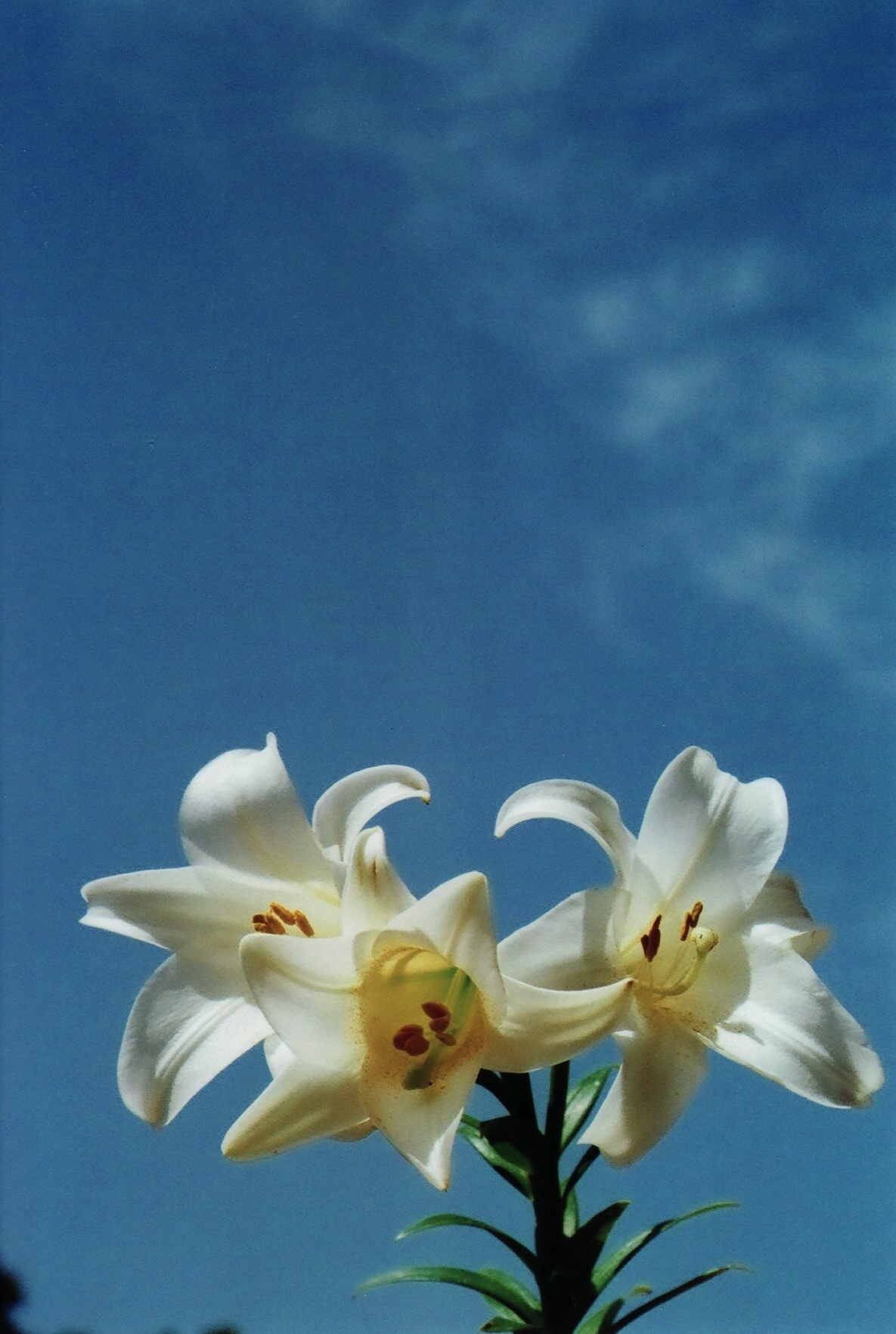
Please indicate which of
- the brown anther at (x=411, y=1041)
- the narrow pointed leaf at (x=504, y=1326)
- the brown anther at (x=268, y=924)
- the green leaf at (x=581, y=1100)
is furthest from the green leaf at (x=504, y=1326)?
the brown anther at (x=268, y=924)

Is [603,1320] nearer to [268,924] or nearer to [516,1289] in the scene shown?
[516,1289]

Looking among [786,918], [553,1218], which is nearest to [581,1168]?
[553,1218]

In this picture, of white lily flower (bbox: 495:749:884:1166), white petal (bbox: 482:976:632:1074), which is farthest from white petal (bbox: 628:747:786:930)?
white petal (bbox: 482:976:632:1074)

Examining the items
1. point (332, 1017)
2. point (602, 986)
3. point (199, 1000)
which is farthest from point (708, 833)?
point (199, 1000)

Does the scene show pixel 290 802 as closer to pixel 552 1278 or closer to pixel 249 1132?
pixel 249 1132

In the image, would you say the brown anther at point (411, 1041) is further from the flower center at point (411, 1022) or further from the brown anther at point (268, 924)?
the brown anther at point (268, 924)

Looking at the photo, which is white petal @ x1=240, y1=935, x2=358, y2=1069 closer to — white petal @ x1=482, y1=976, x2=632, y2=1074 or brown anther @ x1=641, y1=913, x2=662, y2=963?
white petal @ x1=482, y1=976, x2=632, y2=1074

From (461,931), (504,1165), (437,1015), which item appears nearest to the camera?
(461,931)
